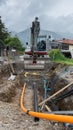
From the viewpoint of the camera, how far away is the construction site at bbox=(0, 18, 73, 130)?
9102 mm

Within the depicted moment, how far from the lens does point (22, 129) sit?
8.86 m

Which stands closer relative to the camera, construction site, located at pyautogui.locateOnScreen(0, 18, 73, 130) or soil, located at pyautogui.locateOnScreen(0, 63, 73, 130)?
construction site, located at pyautogui.locateOnScreen(0, 18, 73, 130)

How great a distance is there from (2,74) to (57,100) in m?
9.50

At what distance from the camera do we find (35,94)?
14258 mm

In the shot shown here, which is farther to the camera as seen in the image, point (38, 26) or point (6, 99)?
point (38, 26)

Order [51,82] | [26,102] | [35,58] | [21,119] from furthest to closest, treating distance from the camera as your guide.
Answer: [35,58]
[51,82]
[26,102]
[21,119]

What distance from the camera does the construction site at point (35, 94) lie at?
9.10m

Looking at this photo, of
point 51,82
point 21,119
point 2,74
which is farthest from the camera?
point 2,74

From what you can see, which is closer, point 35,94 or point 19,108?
point 19,108

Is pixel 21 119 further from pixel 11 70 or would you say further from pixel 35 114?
pixel 11 70

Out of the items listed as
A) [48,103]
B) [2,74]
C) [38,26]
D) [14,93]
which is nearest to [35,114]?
[48,103]

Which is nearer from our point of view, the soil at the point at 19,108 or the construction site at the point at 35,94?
the construction site at the point at 35,94

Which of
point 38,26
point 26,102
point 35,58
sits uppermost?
point 38,26

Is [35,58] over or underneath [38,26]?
underneath
